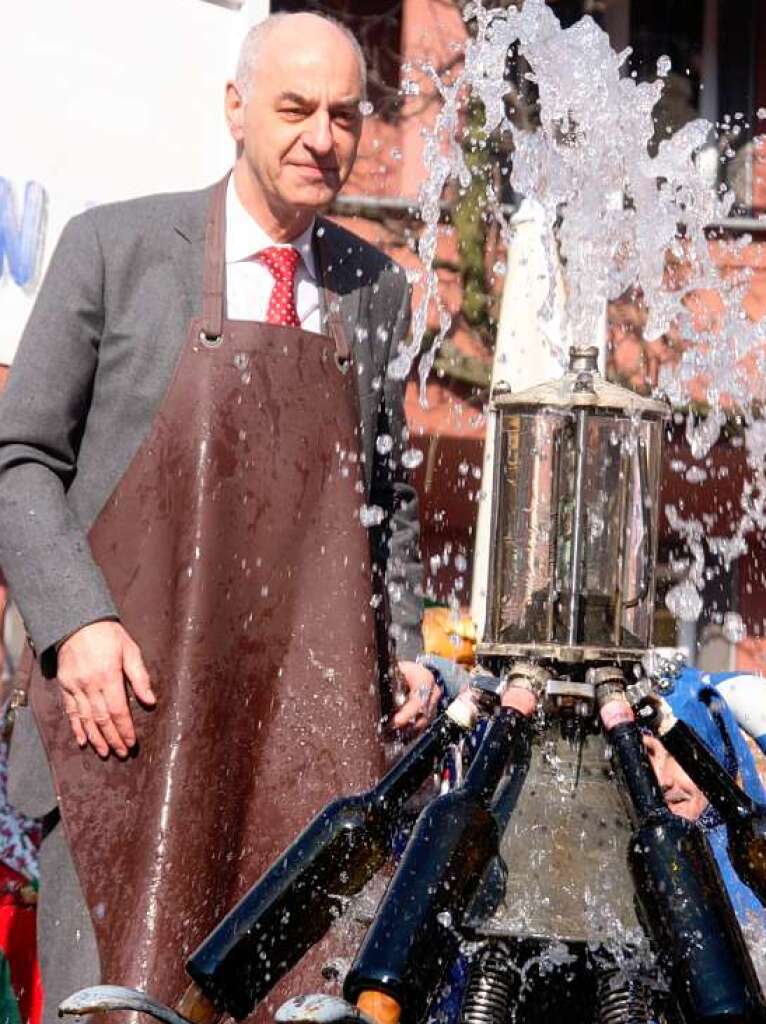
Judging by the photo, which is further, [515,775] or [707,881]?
[515,775]

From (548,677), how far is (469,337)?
8.20 metres

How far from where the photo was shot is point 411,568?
2.75 meters

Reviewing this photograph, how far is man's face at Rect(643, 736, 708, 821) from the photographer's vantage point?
3.15 meters

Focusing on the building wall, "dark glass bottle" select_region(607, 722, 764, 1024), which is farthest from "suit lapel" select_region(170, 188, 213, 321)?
the building wall

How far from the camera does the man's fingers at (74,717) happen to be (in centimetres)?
234

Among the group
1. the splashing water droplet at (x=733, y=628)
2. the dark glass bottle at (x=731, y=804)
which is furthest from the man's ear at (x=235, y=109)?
the splashing water droplet at (x=733, y=628)

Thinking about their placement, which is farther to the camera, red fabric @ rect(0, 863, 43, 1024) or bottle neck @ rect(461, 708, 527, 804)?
red fabric @ rect(0, 863, 43, 1024)

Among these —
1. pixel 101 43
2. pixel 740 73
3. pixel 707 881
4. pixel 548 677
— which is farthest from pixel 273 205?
pixel 740 73

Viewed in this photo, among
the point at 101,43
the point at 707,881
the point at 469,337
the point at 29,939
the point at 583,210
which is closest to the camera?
the point at 707,881

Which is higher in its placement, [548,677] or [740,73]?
[740,73]

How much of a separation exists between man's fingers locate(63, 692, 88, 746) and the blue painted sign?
3395 mm

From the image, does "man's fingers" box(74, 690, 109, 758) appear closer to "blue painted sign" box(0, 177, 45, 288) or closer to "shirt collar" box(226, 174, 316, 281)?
"shirt collar" box(226, 174, 316, 281)

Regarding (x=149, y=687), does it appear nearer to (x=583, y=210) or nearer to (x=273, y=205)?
(x=273, y=205)

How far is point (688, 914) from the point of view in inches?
63.0
